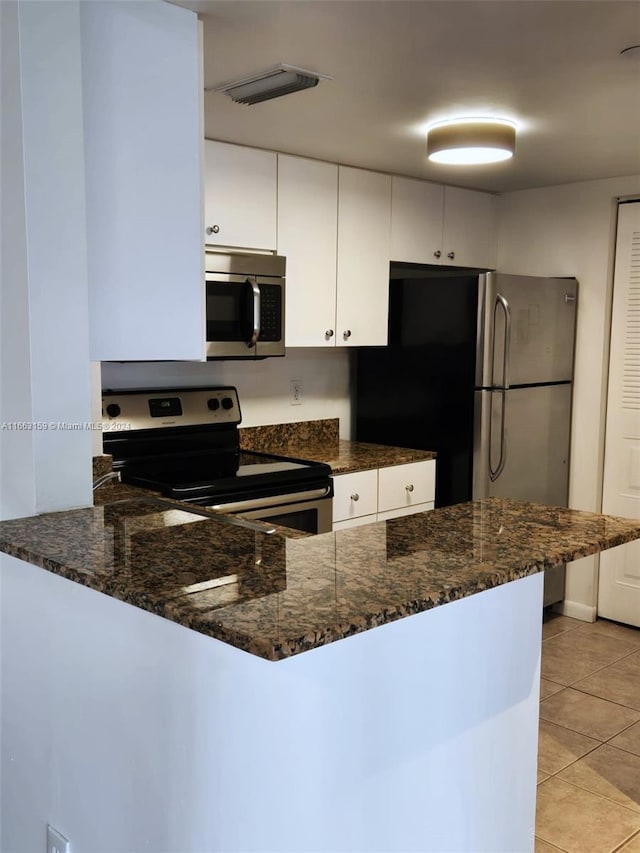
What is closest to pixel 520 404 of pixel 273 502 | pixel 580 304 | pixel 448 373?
pixel 448 373

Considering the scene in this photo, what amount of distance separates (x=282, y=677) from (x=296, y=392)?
2.89 m

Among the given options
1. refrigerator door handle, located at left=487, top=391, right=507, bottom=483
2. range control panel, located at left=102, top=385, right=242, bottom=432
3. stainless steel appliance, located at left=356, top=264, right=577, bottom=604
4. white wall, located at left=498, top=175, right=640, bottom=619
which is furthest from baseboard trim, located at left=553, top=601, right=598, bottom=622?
range control panel, located at left=102, top=385, right=242, bottom=432

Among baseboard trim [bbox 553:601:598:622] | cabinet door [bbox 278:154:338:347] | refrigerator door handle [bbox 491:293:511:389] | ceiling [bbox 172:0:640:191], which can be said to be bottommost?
baseboard trim [bbox 553:601:598:622]

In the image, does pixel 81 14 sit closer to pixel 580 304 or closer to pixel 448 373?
pixel 448 373

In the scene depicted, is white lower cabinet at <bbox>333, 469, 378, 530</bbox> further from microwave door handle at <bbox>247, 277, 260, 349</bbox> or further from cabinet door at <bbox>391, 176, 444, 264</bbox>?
cabinet door at <bbox>391, 176, 444, 264</bbox>

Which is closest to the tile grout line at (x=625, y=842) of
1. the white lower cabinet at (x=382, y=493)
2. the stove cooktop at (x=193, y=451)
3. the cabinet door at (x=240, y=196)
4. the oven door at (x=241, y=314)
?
the white lower cabinet at (x=382, y=493)

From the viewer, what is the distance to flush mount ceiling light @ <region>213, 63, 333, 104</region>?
2289 millimetres

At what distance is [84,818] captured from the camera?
63.2 inches

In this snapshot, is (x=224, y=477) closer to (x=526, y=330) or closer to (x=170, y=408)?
(x=170, y=408)

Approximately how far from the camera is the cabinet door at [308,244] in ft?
11.4

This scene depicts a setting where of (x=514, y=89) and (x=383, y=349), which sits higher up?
(x=514, y=89)

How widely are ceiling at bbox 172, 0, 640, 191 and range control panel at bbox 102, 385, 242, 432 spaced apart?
42.1 inches

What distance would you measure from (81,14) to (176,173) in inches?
14.7

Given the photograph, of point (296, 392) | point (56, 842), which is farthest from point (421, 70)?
point (56, 842)
